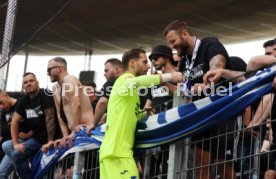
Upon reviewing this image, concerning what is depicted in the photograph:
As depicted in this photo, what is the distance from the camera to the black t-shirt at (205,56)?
6.44 m

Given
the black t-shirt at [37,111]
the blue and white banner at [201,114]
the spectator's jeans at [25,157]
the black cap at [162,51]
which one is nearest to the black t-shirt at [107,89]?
the blue and white banner at [201,114]

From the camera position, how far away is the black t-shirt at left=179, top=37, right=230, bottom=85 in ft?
21.1

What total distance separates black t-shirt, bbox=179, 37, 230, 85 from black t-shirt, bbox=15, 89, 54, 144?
3004 millimetres

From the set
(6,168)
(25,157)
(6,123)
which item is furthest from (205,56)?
(6,123)

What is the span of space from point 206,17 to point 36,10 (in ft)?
42.2

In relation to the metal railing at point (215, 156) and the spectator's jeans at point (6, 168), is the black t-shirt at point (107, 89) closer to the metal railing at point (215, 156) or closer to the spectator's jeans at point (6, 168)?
the metal railing at point (215, 156)

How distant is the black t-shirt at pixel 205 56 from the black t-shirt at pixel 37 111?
300cm

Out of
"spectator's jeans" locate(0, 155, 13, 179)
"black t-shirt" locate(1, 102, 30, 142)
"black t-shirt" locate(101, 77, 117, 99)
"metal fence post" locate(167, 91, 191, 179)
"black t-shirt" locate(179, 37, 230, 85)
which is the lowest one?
"spectator's jeans" locate(0, 155, 13, 179)

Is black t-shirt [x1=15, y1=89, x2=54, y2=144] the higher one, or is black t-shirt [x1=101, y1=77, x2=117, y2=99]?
black t-shirt [x1=101, y1=77, x2=117, y2=99]

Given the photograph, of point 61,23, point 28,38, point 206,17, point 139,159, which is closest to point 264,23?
point 206,17

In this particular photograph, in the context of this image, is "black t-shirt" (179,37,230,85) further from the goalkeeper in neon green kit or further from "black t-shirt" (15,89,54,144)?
"black t-shirt" (15,89,54,144)

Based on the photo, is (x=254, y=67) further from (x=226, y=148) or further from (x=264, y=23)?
(x=264, y=23)

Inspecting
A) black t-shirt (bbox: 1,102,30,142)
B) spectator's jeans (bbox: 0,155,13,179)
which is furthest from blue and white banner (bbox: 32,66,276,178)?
black t-shirt (bbox: 1,102,30,142)

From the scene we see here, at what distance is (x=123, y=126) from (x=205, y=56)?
1002 mm
